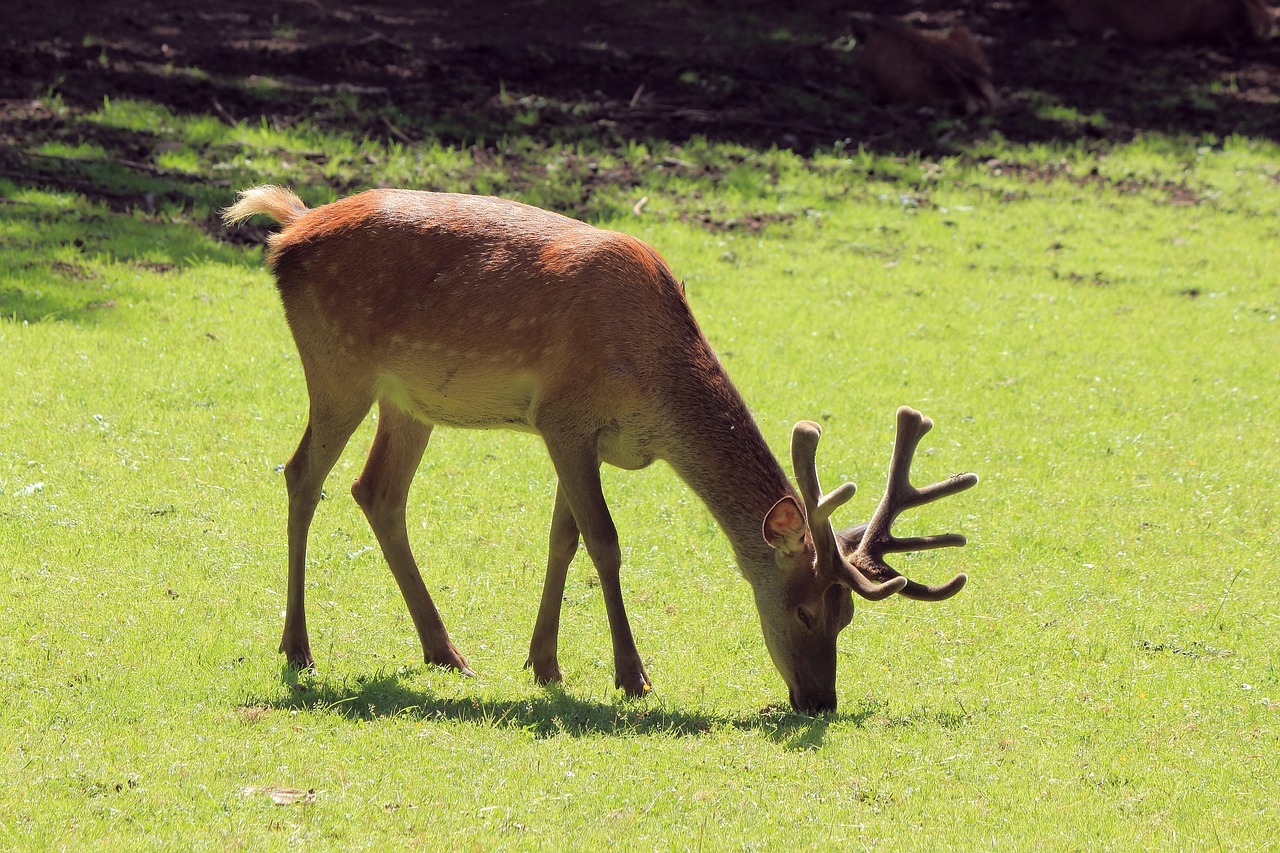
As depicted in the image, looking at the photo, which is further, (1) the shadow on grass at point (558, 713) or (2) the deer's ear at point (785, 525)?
(2) the deer's ear at point (785, 525)

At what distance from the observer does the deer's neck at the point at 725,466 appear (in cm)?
616

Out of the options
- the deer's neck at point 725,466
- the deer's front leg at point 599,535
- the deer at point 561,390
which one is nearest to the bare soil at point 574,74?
the deer at point 561,390

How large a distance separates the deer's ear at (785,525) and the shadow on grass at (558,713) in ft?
2.33

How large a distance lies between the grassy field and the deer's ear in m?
0.73

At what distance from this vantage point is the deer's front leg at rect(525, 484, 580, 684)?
21.0ft

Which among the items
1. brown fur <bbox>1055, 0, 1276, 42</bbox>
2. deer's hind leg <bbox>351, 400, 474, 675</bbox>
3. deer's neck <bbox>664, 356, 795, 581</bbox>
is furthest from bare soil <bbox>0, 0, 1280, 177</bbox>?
deer's neck <bbox>664, 356, 795, 581</bbox>

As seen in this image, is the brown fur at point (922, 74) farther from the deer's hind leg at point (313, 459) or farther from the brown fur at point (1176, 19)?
the deer's hind leg at point (313, 459)

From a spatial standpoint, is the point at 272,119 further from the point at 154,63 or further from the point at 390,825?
the point at 390,825

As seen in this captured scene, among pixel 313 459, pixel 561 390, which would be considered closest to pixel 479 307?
pixel 561 390

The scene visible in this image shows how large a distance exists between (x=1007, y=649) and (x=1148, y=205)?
9482mm

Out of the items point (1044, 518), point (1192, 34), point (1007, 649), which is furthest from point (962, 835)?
point (1192, 34)

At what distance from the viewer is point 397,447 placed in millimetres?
6809

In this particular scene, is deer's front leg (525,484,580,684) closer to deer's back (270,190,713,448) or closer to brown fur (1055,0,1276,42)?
deer's back (270,190,713,448)

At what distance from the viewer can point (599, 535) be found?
6117 mm
